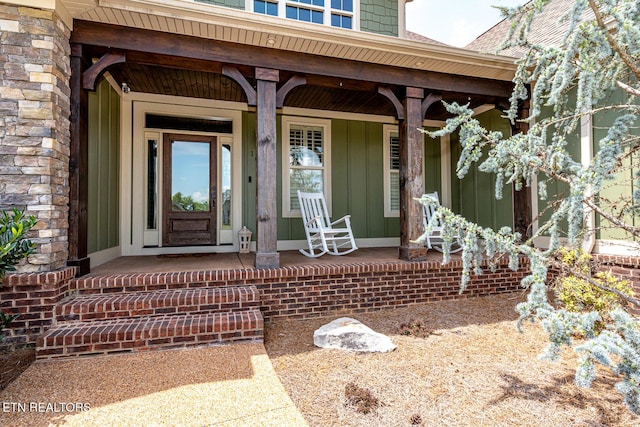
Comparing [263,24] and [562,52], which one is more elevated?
[263,24]

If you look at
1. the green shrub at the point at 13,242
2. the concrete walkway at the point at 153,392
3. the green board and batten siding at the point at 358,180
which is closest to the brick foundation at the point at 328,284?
the green shrub at the point at 13,242

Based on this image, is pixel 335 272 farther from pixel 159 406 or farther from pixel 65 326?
pixel 65 326

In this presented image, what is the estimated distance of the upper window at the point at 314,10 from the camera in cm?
468

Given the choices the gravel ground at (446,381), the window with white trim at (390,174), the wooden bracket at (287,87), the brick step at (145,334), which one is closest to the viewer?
the gravel ground at (446,381)

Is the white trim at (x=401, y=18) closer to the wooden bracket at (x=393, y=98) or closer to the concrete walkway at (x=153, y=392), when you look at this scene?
the wooden bracket at (x=393, y=98)

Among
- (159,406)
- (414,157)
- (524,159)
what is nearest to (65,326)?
(159,406)

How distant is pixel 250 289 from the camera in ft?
9.96

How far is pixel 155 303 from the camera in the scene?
2.73 metres

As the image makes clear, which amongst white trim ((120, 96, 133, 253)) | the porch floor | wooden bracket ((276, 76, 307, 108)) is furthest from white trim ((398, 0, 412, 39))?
white trim ((120, 96, 133, 253))

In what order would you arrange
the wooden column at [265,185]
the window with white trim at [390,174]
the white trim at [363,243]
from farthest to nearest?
the window with white trim at [390,174] < the white trim at [363,243] < the wooden column at [265,185]

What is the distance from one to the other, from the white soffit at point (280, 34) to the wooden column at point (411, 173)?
43cm

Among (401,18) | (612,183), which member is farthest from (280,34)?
(612,183)

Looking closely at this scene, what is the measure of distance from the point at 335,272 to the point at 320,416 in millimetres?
1751

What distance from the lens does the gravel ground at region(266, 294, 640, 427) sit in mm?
1762
